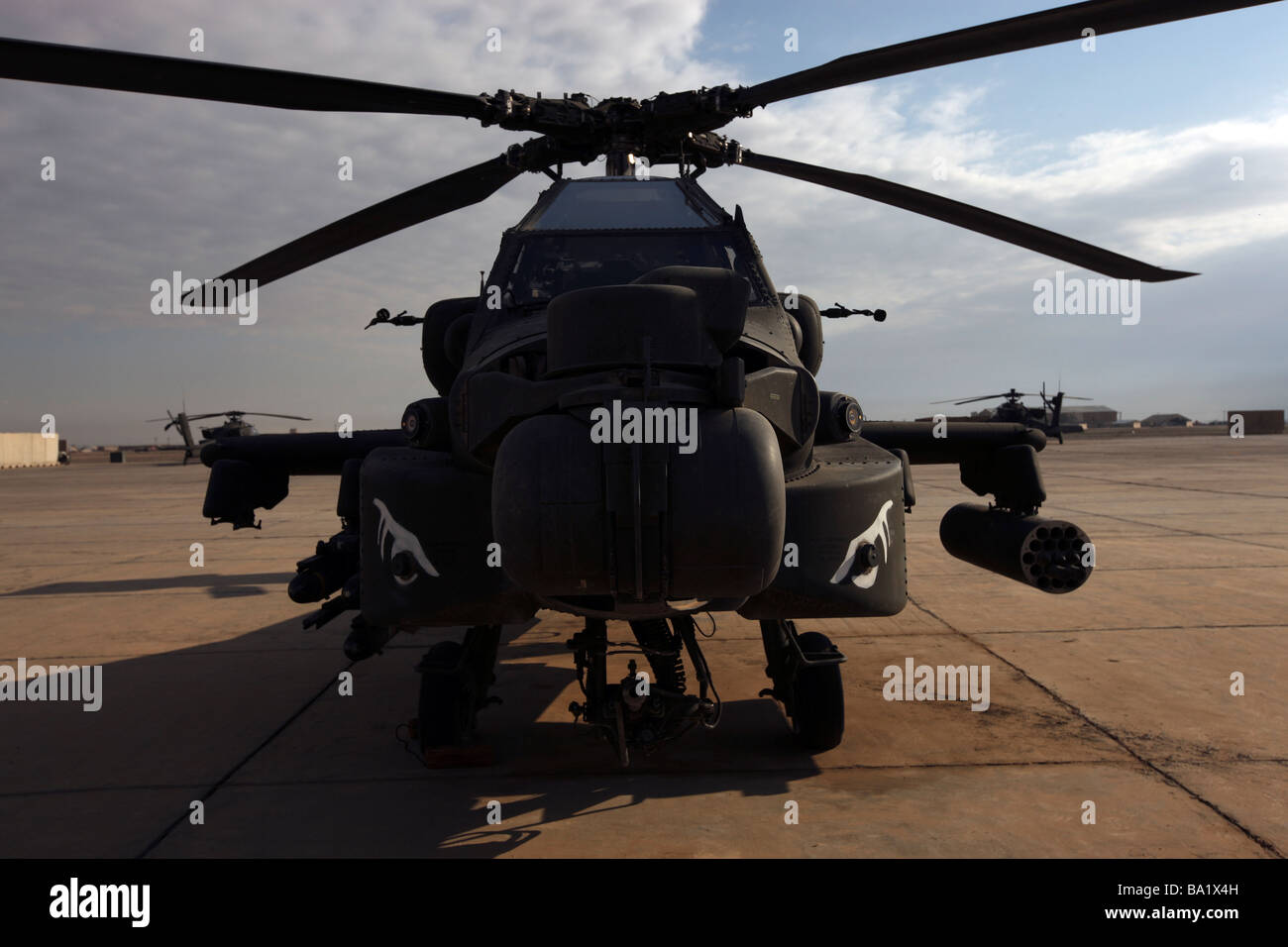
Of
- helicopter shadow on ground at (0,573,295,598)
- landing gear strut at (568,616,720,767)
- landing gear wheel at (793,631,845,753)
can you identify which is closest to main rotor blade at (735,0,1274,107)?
landing gear strut at (568,616,720,767)

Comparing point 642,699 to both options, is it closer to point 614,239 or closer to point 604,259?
point 604,259

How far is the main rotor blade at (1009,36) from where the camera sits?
12.3ft

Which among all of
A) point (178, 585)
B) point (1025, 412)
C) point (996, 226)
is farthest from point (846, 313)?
point (1025, 412)

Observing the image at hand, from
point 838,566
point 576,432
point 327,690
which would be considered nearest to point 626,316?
point 576,432

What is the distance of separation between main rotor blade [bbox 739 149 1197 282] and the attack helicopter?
2cm

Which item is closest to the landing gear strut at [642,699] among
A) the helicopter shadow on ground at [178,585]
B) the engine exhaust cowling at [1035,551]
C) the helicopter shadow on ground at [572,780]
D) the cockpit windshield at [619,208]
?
the helicopter shadow on ground at [572,780]

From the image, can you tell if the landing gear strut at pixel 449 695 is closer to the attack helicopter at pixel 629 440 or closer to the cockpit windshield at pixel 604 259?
the attack helicopter at pixel 629 440

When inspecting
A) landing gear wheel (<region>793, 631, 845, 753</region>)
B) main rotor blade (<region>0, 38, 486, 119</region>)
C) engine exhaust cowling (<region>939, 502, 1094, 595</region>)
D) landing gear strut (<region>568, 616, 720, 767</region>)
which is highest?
main rotor blade (<region>0, 38, 486, 119</region>)

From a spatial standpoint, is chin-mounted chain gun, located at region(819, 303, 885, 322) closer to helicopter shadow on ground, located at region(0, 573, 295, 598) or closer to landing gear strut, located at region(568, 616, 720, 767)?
landing gear strut, located at region(568, 616, 720, 767)

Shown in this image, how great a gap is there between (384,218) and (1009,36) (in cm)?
397

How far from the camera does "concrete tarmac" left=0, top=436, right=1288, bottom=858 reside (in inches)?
157

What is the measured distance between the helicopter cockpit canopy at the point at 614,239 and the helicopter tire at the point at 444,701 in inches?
77.9

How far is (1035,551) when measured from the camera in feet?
17.1
